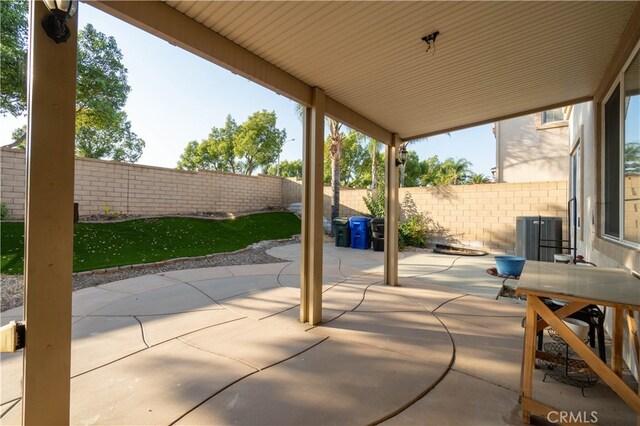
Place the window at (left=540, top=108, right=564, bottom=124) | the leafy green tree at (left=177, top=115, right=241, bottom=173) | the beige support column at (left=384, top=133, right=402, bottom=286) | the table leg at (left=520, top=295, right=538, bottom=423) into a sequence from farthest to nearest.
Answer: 1. the leafy green tree at (left=177, top=115, right=241, bottom=173)
2. the window at (left=540, top=108, right=564, bottom=124)
3. the beige support column at (left=384, top=133, right=402, bottom=286)
4. the table leg at (left=520, top=295, right=538, bottom=423)

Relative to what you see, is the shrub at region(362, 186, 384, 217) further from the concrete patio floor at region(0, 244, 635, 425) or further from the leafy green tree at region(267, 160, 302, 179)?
the leafy green tree at region(267, 160, 302, 179)

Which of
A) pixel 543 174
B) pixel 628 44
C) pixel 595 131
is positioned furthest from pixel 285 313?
pixel 543 174

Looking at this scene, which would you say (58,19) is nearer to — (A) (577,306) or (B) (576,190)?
(A) (577,306)

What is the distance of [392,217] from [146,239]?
7.16 meters

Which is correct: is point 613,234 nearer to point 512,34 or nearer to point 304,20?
point 512,34

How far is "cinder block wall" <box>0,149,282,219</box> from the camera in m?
7.95

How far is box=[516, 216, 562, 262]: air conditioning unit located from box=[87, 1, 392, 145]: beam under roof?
651 centimetres

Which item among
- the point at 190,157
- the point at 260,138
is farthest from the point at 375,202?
the point at 190,157

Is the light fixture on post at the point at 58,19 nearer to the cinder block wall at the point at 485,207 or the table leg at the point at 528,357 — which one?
the table leg at the point at 528,357

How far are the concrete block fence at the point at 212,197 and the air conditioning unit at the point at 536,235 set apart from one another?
7.05 feet

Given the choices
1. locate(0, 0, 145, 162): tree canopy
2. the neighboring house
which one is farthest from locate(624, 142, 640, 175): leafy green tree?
locate(0, 0, 145, 162): tree canopy

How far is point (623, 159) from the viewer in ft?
9.38

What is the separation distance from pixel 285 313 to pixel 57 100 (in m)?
3.17

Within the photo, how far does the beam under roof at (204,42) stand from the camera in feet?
6.32
